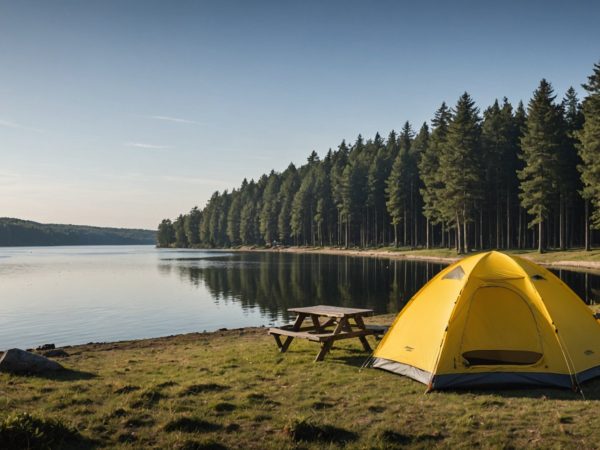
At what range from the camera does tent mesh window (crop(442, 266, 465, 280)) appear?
35.6ft

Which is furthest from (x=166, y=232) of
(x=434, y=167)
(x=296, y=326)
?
(x=296, y=326)

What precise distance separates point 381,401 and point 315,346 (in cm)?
594

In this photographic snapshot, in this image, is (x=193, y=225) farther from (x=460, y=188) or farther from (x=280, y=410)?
(x=280, y=410)

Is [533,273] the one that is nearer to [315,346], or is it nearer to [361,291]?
[315,346]

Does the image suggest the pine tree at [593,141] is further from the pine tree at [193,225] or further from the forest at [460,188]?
the pine tree at [193,225]

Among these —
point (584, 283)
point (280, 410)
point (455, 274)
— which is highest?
point (455, 274)

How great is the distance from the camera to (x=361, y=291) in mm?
33000

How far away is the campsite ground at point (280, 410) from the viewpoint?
688cm

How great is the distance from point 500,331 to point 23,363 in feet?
32.6

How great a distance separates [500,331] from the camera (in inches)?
426

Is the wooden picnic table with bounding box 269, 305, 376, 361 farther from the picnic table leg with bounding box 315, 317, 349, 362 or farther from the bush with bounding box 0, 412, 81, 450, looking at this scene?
the bush with bounding box 0, 412, 81, 450

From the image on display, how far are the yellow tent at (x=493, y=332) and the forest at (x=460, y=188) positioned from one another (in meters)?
39.5

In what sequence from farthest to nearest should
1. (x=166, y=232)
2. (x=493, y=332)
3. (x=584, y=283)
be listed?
(x=166, y=232) < (x=584, y=283) < (x=493, y=332)

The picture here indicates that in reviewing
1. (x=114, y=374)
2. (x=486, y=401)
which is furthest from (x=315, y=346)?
(x=486, y=401)
